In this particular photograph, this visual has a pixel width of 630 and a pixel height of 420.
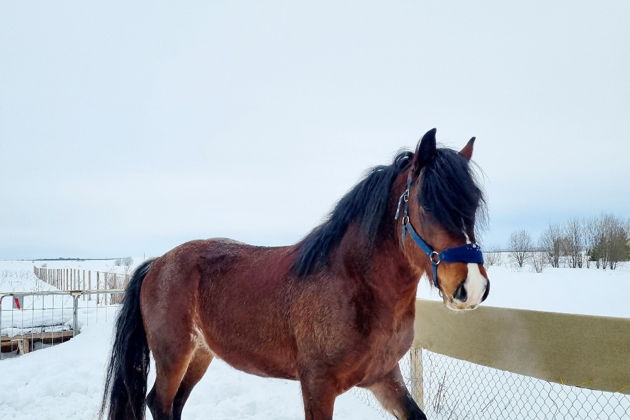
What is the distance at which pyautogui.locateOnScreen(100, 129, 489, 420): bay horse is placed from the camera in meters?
2.16

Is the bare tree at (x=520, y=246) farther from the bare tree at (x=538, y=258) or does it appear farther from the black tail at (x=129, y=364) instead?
the black tail at (x=129, y=364)

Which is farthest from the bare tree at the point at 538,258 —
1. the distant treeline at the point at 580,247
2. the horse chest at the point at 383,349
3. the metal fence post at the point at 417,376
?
the horse chest at the point at 383,349

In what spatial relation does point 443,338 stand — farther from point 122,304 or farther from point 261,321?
point 122,304

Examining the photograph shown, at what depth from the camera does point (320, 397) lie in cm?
237

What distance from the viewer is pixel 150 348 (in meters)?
3.70

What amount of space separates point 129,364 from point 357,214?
2.45 metres

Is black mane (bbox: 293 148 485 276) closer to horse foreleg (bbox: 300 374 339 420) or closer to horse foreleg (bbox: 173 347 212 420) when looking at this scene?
horse foreleg (bbox: 300 374 339 420)

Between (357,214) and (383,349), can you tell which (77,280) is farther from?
(383,349)

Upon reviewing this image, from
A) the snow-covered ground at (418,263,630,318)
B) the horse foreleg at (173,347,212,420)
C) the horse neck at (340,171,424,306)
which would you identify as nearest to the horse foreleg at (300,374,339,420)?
the horse neck at (340,171,424,306)

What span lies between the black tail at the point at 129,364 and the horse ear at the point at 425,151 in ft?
9.02

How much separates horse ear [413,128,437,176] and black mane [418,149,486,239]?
0.04m

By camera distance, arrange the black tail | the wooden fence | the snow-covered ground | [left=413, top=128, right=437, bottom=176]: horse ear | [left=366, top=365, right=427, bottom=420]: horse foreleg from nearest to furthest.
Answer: [left=413, top=128, right=437, bottom=176]: horse ear → [left=366, top=365, right=427, bottom=420]: horse foreleg → the black tail → the snow-covered ground → the wooden fence

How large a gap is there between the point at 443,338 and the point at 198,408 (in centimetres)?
284

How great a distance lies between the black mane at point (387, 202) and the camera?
7.00 ft
